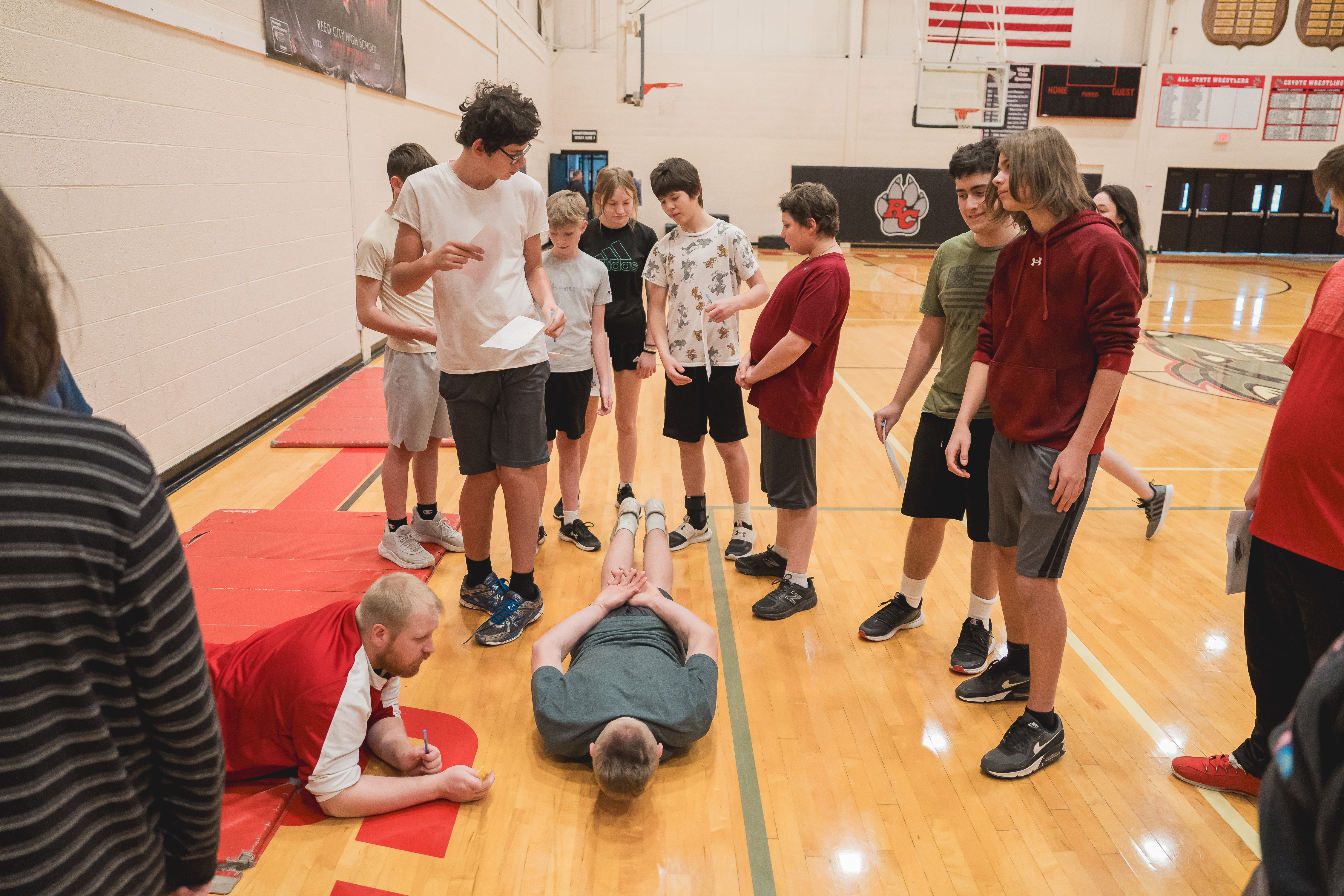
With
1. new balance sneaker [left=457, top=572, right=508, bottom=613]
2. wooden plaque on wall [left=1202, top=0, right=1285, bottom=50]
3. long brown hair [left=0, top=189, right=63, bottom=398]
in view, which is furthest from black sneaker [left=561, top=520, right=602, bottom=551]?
wooden plaque on wall [left=1202, top=0, right=1285, bottom=50]

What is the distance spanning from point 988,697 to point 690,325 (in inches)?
71.6

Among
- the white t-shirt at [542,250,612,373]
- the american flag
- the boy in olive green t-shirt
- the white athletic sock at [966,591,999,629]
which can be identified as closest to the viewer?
the boy in olive green t-shirt

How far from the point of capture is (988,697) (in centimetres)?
281

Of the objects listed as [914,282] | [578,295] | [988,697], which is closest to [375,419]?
[578,295]

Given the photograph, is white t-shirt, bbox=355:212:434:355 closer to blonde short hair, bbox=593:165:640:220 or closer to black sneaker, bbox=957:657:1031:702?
blonde short hair, bbox=593:165:640:220

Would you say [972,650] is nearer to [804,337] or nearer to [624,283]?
[804,337]

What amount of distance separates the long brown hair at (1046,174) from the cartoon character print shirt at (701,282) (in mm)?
1466

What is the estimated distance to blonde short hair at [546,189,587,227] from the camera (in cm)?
361

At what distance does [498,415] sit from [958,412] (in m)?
1.52

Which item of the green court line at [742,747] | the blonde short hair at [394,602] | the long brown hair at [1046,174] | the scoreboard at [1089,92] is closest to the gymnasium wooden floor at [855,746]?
the green court line at [742,747]

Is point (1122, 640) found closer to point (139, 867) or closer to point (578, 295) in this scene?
point (578, 295)

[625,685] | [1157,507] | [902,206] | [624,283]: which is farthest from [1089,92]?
[625,685]

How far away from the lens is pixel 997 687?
2.82 metres

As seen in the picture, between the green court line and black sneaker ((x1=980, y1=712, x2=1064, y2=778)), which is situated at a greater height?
black sneaker ((x1=980, y1=712, x2=1064, y2=778))
